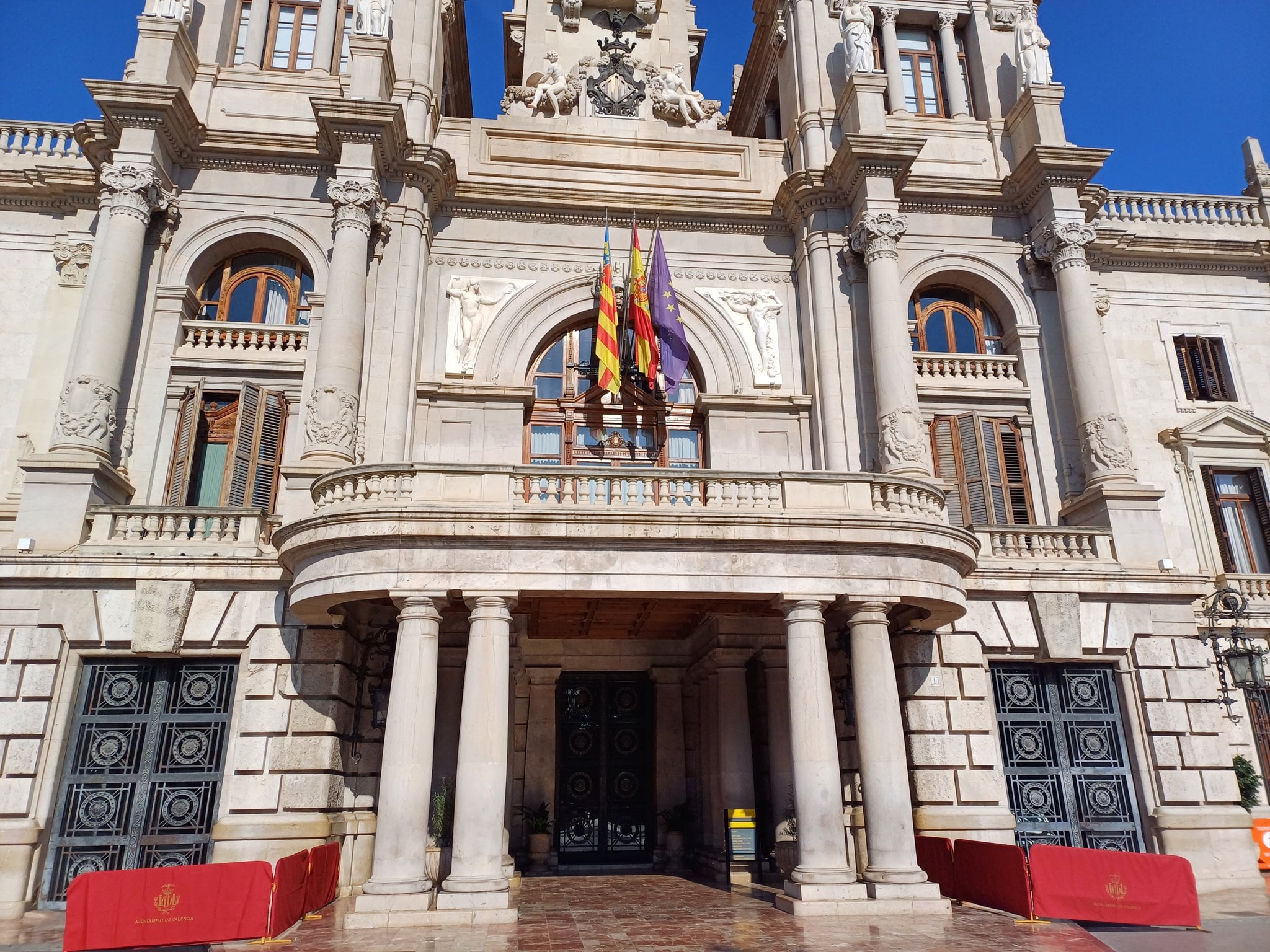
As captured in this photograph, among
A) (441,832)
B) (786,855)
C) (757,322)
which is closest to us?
(441,832)

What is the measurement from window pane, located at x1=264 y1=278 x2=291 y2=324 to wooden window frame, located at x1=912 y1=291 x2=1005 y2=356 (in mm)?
15836

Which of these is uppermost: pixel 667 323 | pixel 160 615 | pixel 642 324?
pixel 667 323

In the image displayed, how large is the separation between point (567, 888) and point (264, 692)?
687 cm

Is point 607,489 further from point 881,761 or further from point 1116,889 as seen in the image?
point 1116,889

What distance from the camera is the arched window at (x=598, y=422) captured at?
72.8 feet

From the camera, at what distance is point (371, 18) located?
2278 cm

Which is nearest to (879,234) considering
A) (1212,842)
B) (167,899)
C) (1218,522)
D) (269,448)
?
(1218,522)

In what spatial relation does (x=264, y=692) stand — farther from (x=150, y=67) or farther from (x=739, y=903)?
(x=150, y=67)

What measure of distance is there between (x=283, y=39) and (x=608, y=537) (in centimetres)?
1890

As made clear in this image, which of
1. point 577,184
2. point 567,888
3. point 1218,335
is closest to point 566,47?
point 577,184

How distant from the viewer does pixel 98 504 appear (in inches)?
716

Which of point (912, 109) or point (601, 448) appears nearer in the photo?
point (601, 448)

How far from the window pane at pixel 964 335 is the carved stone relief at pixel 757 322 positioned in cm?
465

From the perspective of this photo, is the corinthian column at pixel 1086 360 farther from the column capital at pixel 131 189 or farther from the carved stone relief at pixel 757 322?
the column capital at pixel 131 189
